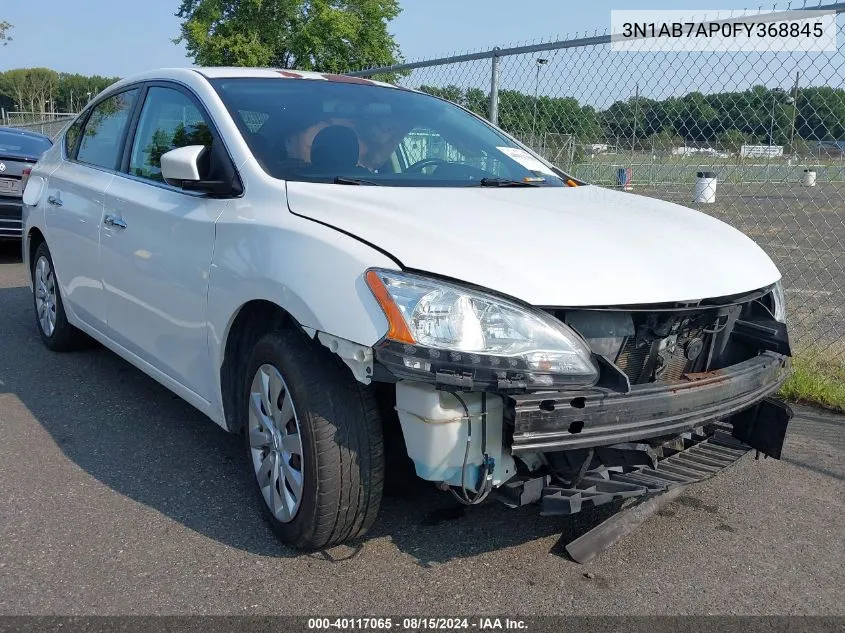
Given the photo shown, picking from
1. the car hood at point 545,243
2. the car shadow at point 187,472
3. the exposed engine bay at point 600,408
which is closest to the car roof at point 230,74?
the car hood at point 545,243

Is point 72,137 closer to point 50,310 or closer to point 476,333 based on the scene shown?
point 50,310

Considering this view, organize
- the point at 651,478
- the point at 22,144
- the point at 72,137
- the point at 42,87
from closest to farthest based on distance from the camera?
the point at 651,478, the point at 72,137, the point at 22,144, the point at 42,87

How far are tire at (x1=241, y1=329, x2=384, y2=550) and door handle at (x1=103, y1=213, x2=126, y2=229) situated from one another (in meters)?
1.40

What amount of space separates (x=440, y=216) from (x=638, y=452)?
1043 millimetres

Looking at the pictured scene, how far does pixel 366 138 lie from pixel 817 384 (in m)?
3.13

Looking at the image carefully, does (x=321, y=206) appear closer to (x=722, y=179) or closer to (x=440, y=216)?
(x=440, y=216)

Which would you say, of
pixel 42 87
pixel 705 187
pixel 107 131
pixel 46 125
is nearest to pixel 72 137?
pixel 107 131

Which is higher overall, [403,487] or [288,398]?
[288,398]

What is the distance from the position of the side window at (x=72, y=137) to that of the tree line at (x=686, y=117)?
3.25 m

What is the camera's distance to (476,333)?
2434mm

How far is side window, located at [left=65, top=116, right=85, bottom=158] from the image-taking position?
5140 mm

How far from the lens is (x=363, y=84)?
420 centimetres

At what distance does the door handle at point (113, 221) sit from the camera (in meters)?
3.96

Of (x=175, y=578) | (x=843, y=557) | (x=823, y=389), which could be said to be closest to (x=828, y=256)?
(x=823, y=389)
